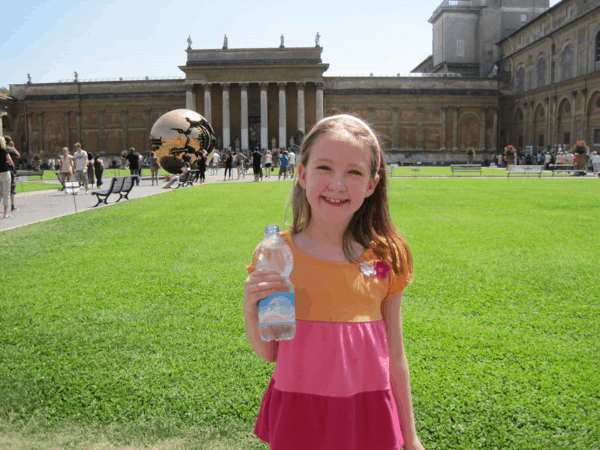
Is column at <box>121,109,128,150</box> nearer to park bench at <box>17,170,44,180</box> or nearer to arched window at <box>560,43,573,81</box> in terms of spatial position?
park bench at <box>17,170,44,180</box>

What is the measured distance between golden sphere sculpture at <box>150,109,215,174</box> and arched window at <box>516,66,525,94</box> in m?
→ 42.3

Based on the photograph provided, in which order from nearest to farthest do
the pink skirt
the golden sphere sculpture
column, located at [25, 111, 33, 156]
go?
the pink skirt < the golden sphere sculpture < column, located at [25, 111, 33, 156]

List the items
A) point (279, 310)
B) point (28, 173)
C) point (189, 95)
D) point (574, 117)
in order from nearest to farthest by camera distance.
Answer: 1. point (279, 310)
2. point (28, 173)
3. point (574, 117)
4. point (189, 95)

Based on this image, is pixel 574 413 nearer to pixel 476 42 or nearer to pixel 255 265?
pixel 255 265

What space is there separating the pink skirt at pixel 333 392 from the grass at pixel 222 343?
158 centimetres

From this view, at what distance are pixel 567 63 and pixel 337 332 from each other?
183ft

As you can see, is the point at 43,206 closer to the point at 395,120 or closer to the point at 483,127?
the point at 395,120

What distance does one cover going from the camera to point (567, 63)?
50562mm

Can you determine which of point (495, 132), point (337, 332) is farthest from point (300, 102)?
point (337, 332)

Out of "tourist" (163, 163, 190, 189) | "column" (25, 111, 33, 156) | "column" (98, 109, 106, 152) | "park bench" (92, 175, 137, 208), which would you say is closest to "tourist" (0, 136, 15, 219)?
"park bench" (92, 175, 137, 208)

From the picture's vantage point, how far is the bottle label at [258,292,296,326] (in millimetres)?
1717

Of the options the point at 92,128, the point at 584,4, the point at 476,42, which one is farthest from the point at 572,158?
the point at 92,128

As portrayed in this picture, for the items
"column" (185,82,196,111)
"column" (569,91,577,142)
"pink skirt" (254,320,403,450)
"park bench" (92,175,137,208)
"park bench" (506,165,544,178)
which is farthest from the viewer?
"column" (185,82,196,111)

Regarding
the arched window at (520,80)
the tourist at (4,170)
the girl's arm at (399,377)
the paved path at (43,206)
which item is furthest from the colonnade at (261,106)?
the girl's arm at (399,377)
